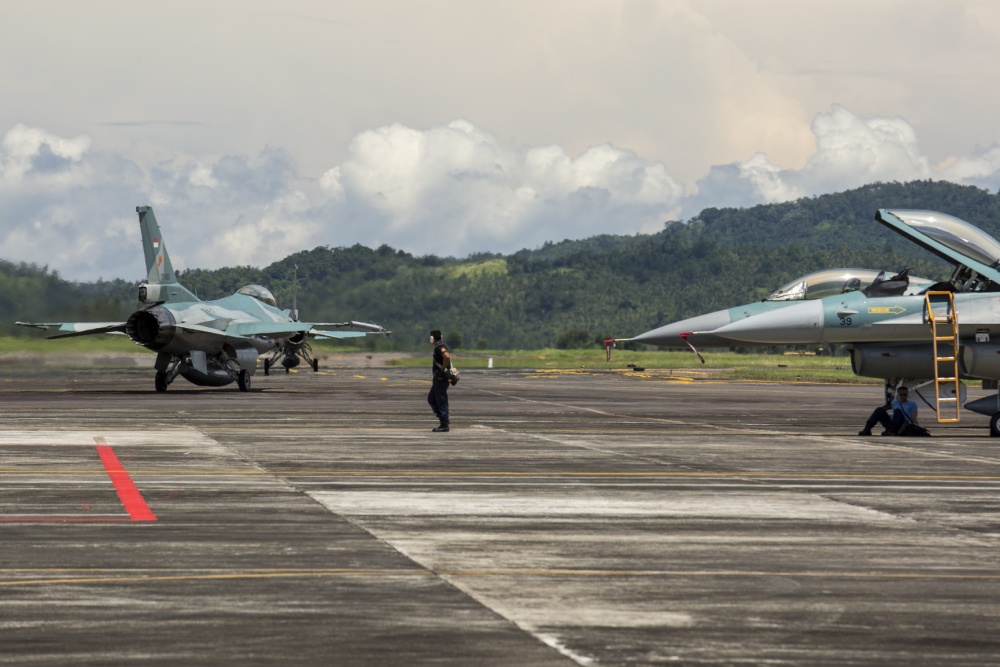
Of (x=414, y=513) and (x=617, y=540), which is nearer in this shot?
(x=617, y=540)

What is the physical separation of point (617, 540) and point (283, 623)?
4.26 m

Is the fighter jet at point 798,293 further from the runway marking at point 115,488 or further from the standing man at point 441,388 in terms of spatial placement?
the runway marking at point 115,488

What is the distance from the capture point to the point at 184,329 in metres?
40.0

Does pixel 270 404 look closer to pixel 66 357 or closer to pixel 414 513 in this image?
pixel 66 357

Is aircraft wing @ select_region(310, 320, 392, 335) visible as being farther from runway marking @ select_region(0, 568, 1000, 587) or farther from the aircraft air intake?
runway marking @ select_region(0, 568, 1000, 587)

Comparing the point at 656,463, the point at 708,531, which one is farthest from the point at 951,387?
the point at 708,531

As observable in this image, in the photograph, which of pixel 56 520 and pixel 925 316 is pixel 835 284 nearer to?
pixel 925 316

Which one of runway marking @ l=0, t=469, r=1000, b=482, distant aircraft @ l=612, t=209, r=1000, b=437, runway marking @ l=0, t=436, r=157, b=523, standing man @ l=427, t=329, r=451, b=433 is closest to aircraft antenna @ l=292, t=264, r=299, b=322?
standing man @ l=427, t=329, r=451, b=433

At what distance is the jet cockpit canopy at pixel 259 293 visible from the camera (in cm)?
4725

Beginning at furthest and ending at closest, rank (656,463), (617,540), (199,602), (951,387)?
(951,387) < (656,463) < (617,540) < (199,602)

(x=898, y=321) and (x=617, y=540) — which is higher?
(x=898, y=321)

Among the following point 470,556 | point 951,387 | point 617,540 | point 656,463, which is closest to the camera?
point 470,556

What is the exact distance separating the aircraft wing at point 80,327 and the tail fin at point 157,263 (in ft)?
6.23

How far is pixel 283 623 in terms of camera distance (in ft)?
25.0
